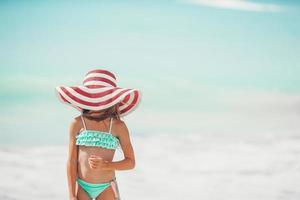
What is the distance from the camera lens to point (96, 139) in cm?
386

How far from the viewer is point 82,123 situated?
392 cm

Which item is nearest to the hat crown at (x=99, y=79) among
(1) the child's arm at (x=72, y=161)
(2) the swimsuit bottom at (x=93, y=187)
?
(1) the child's arm at (x=72, y=161)

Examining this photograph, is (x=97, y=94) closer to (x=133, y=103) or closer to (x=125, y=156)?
(x=133, y=103)

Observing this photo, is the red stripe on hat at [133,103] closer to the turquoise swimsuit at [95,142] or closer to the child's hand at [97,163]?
the turquoise swimsuit at [95,142]

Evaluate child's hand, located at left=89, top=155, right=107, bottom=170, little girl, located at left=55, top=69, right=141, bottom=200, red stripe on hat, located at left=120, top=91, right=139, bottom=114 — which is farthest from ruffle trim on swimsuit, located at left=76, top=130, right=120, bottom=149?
red stripe on hat, located at left=120, top=91, right=139, bottom=114

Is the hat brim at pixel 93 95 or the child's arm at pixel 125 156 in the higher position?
the hat brim at pixel 93 95

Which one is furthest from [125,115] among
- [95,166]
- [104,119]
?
[95,166]

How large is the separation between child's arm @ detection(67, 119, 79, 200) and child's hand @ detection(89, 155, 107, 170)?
0.14 m

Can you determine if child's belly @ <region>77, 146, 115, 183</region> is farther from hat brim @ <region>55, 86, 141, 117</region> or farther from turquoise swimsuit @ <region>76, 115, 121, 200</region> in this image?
hat brim @ <region>55, 86, 141, 117</region>

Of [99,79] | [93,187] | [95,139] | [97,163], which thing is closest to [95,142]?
[95,139]

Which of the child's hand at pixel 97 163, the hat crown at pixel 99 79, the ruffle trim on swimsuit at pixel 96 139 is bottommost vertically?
the child's hand at pixel 97 163

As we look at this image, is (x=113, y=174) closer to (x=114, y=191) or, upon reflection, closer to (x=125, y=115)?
(x=114, y=191)

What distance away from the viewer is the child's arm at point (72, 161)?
3.88 meters

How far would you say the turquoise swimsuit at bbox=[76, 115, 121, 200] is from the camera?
387 cm
